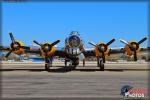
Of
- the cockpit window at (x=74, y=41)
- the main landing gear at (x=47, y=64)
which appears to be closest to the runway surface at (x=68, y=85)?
the main landing gear at (x=47, y=64)

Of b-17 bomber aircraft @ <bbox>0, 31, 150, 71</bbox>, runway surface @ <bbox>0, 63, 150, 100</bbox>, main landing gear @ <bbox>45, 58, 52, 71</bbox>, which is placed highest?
b-17 bomber aircraft @ <bbox>0, 31, 150, 71</bbox>

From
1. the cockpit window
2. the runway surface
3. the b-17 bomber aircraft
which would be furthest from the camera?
the cockpit window

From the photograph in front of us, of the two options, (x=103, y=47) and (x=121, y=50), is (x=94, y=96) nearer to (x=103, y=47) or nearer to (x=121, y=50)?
Answer: (x=103, y=47)

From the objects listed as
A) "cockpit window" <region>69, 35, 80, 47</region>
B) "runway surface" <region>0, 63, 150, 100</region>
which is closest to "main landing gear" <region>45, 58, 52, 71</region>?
"cockpit window" <region>69, 35, 80, 47</region>

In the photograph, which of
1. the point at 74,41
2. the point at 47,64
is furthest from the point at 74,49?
the point at 47,64

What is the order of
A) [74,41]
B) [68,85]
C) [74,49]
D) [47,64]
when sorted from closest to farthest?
[68,85] < [47,64] < [74,49] < [74,41]

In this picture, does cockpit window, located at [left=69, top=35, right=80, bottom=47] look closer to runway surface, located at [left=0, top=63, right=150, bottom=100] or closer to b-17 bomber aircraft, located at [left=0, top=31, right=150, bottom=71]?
b-17 bomber aircraft, located at [left=0, top=31, right=150, bottom=71]

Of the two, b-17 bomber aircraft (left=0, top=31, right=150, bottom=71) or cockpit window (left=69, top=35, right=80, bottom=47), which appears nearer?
b-17 bomber aircraft (left=0, top=31, right=150, bottom=71)

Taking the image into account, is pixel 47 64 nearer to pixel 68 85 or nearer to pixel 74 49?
pixel 74 49

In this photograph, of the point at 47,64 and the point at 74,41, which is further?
the point at 74,41

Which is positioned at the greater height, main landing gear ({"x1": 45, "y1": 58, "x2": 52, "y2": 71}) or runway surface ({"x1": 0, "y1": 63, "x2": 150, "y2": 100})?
main landing gear ({"x1": 45, "y1": 58, "x2": 52, "y2": 71})

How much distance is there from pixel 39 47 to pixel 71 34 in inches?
153

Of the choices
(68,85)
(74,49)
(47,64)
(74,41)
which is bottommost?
(68,85)

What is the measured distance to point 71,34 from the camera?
40719mm
